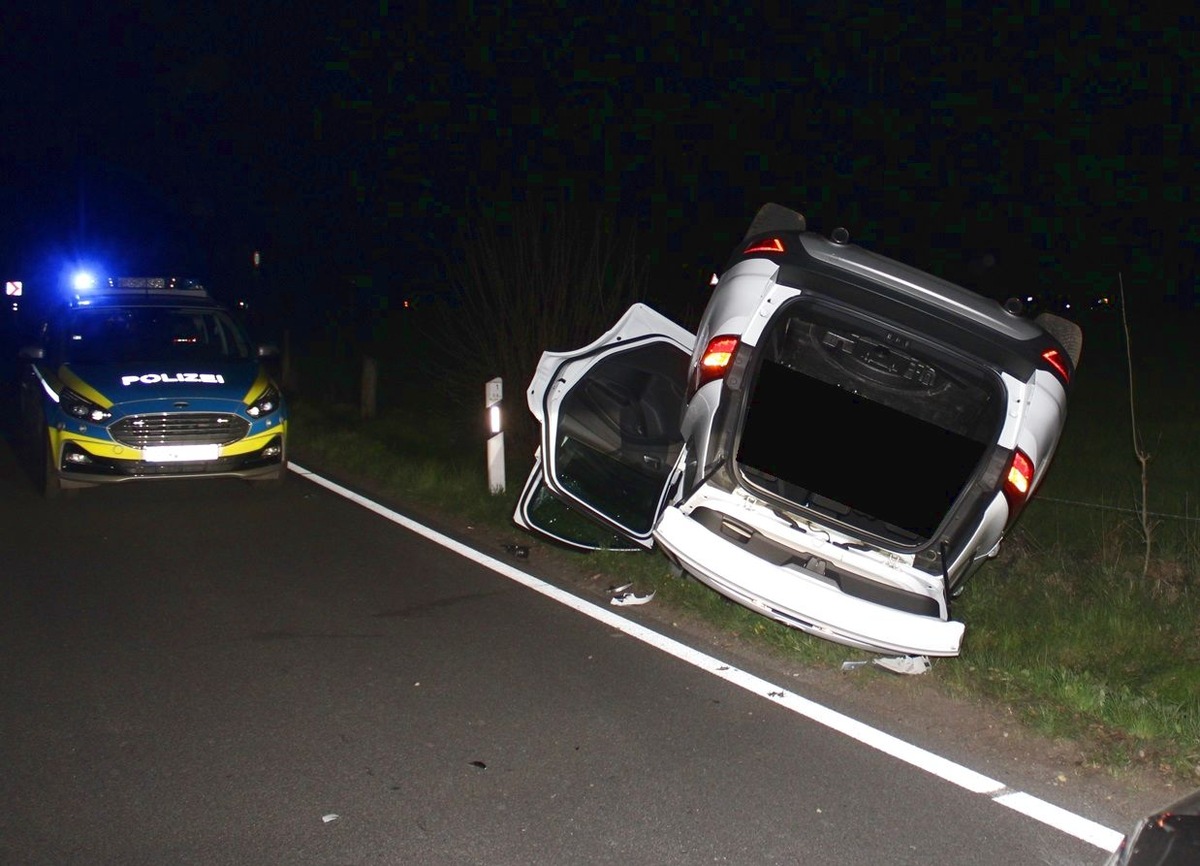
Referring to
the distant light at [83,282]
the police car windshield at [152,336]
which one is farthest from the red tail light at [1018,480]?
the distant light at [83,282]

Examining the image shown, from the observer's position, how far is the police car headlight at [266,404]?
10070 mm

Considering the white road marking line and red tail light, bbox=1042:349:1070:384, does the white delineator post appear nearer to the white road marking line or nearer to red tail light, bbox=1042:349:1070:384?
the white road marking line

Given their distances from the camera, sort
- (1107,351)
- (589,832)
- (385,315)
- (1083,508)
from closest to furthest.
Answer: (589,832)
(1083,508)
(1107,351)
(385,315)

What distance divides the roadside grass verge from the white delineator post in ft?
0.59

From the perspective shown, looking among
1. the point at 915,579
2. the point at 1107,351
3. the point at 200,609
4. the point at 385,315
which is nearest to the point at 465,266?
A: the point at 200,609

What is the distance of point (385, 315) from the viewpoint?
43594 millimetres

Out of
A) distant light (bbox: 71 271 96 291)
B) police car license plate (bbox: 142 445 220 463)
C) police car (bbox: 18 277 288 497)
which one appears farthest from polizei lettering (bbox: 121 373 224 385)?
distant light (bbox: 71 271 96 291)

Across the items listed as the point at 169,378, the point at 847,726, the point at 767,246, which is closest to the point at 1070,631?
the point at 847,726

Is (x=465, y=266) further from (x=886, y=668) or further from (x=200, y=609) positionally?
(x=886, y=668)

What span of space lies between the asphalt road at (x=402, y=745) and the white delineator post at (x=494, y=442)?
2638mm

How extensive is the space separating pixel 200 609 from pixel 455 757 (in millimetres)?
2756

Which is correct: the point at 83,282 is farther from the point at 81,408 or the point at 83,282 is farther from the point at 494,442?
the point at 494,442

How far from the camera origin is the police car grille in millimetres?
9547

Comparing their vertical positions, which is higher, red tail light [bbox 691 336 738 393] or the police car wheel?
red tail light [bbox 691 336 738 393]
